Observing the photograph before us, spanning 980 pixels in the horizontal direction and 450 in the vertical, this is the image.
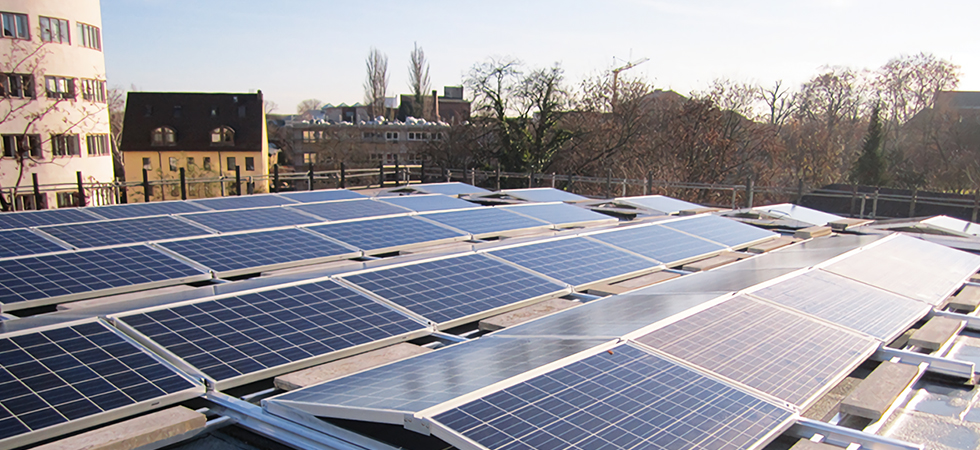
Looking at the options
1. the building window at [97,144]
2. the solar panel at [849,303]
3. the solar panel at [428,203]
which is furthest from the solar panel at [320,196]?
→ the building window at [97,144]

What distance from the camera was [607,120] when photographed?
4281 cm

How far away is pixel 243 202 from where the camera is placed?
15219mm

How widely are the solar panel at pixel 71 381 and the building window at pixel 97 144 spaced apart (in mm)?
41978

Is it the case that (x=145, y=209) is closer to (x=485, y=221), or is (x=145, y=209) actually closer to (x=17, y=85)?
(x=485, y=221)

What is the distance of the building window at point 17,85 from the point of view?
3553cm

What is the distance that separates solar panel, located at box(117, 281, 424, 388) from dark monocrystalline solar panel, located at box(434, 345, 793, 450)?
6.93 feet

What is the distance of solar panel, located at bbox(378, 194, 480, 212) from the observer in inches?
568

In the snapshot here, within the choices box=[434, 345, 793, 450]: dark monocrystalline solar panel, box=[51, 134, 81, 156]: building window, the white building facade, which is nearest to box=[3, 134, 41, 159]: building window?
the white building facade

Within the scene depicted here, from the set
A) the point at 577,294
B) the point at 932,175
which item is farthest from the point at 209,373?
the point at 932,175

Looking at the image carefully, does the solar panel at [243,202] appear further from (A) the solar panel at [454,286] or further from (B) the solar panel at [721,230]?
(B) the solar panel at [721,230]

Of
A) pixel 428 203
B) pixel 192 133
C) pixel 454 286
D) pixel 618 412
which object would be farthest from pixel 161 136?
pixel 618 412

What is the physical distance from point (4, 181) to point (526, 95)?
32.1 m

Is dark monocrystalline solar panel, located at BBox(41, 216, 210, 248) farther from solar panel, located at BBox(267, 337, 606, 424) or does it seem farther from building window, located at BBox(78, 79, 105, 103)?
building window, located at BBox(78, 79, 105, 103)

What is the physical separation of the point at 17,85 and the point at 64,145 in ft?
13.4
